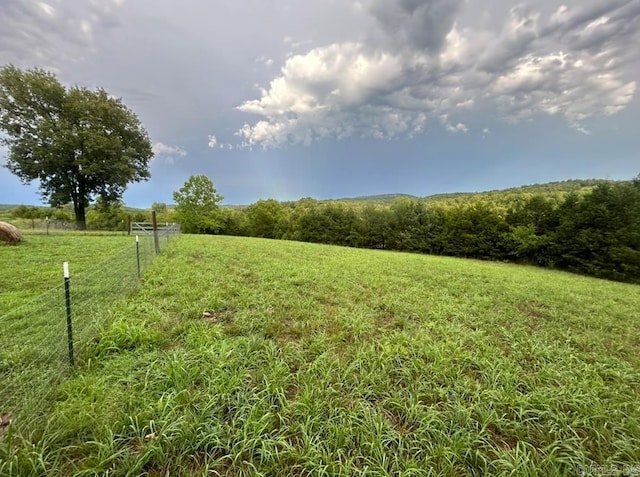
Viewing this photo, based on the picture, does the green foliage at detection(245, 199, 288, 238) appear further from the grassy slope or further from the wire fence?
the wire fence

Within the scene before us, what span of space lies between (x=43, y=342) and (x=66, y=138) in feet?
73.6

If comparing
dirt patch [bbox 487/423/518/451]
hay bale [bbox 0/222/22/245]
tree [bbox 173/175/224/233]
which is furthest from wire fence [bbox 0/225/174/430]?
tree [bbox 173/175/224/233]

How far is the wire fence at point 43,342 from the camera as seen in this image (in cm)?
200

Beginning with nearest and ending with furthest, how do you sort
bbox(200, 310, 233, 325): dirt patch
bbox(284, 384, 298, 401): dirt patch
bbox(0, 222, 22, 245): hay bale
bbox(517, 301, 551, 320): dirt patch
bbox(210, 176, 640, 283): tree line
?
bbox(284, 384, 298, 401): dirt patch, bbox(200, 310, 233, 325): dirt patch, bbox(517, 301, 551, 320): dirt patch, bbox(0, 222, 22, 245): hay bale, bbox(210, 176, 640, 283): tree line

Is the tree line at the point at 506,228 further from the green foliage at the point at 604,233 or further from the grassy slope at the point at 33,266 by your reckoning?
the grassy slope at the point at 33,266

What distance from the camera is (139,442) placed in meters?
1.72

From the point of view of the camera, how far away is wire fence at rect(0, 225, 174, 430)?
2.00 metres

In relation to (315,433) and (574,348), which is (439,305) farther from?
(315,433)

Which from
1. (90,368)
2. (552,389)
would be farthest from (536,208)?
(90,368)

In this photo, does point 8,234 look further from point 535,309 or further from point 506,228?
point 506,228

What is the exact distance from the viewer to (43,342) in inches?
108

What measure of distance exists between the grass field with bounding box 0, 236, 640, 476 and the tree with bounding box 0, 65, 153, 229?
21106mm

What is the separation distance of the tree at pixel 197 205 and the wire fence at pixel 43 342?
31.0 meters

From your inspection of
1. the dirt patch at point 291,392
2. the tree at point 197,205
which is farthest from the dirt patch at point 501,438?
the tree at point 197,205
